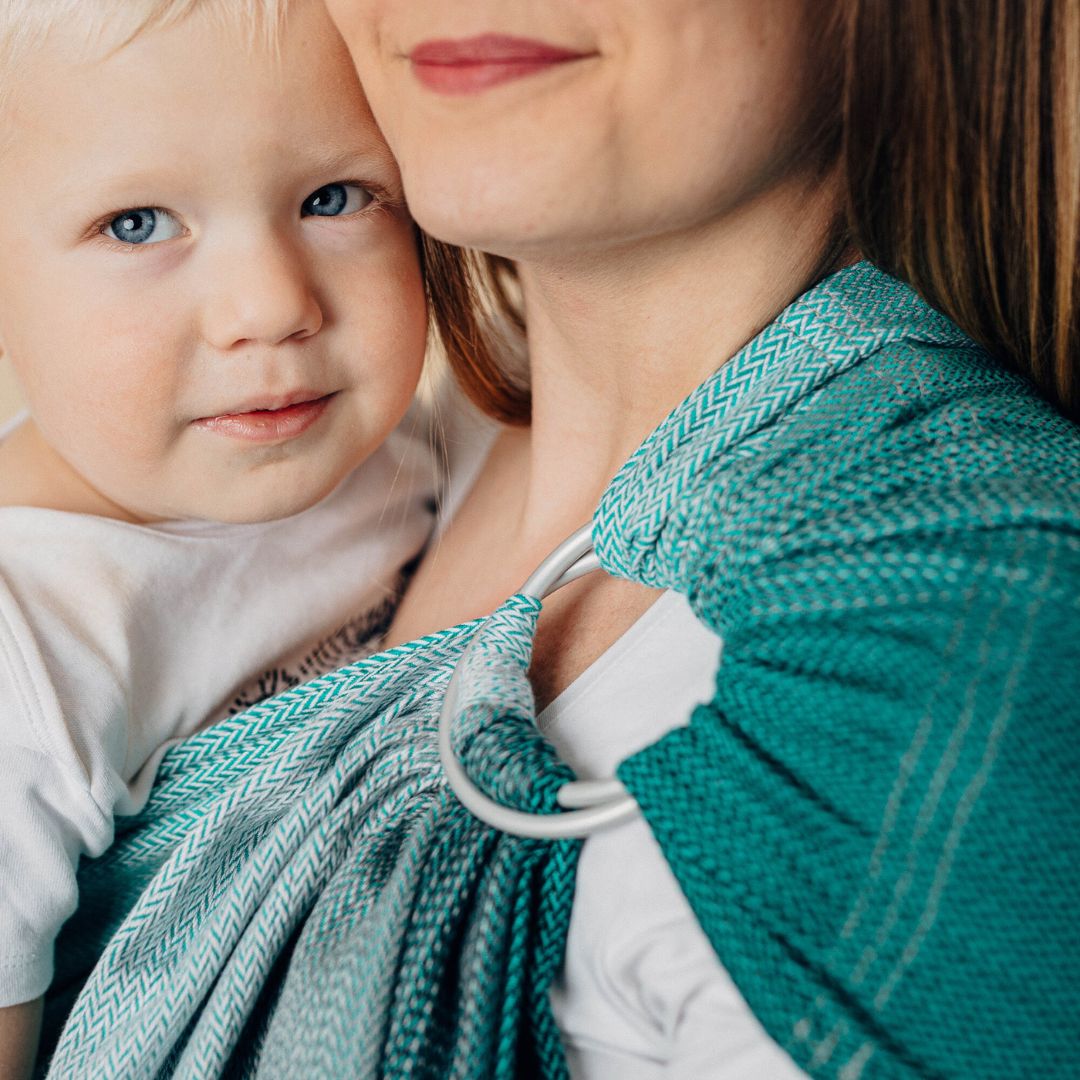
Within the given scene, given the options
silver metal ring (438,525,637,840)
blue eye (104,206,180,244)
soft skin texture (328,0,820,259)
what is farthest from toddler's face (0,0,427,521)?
silver metal ring (438,525,637,840)

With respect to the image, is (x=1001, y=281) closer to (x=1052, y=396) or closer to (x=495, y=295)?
(x=1052, y=396)

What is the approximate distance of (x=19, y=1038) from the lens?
82cm

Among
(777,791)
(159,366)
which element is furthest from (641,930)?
(159,366)

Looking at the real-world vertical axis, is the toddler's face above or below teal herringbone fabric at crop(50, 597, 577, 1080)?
above

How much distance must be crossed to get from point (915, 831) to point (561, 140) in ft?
1.35

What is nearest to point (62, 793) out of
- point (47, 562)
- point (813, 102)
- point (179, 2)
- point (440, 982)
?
point (47, 562)

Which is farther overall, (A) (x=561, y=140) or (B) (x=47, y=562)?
(B) (x=47, y=562)

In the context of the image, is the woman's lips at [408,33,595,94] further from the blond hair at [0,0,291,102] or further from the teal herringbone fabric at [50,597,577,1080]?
the teal herringbone fabric at [50,597,577,1080]

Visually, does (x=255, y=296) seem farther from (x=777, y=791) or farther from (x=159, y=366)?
(x=777, y=791)

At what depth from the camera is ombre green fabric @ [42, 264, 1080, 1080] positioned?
0.49 m

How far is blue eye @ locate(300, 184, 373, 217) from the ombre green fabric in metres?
0.34

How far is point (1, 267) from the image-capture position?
34.7 inches

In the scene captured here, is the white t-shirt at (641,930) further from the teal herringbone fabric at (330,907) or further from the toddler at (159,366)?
the toddler at (159,366)

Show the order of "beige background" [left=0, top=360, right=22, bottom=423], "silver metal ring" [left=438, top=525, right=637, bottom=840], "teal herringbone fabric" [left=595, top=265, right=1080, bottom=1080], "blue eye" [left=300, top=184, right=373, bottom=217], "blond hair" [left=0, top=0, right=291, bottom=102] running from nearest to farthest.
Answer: "teal herringbone fabric" [left=595, top=265, right=1080, bottom=1080] < "silver metal ring" [left=438, top=525, right=637, bottom=840] < "blond hair" [left=0, top=0, right=291, bottom=102] < "blue eye" [left=300, top=184, right=373, bottom=217] < "beige background" [left=0, top=360, right=22, bottom=423]
